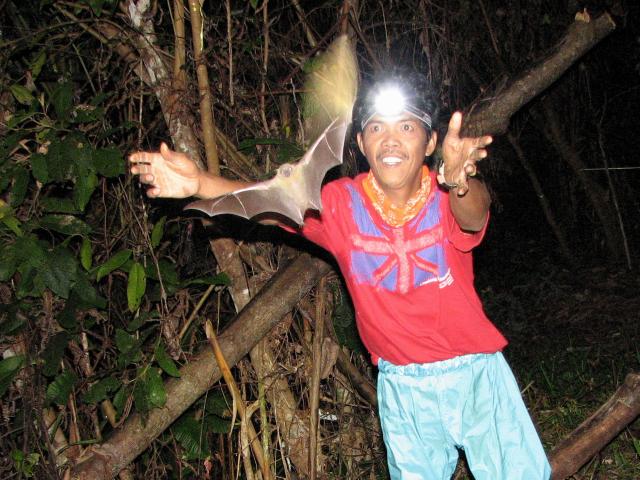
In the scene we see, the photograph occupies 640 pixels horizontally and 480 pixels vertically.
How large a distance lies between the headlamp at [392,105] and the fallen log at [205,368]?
40.6 inches

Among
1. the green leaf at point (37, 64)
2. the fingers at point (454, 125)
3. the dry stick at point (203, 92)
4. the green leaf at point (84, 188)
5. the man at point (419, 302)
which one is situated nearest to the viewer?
the fingers at point (454, 125)

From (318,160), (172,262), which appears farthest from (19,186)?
(318,160)

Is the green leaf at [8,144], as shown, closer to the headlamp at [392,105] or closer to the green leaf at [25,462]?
the green leaf at [25,462]

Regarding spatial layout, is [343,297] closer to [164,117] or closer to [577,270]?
[164,117]

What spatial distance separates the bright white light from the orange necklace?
11.1 inches

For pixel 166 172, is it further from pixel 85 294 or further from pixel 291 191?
pixel 85 294

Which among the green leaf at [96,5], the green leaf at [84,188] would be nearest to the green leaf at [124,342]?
the green leaf at [84,188]

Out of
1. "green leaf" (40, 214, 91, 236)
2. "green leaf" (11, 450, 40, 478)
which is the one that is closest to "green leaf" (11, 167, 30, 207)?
"green leaf" (40, 214, 91, 236)

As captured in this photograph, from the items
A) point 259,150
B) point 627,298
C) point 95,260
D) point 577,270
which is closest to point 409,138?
point 259,150

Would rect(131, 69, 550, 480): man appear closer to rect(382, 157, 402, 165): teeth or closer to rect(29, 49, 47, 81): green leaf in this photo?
rect(382, 157, 402, 165): teeth

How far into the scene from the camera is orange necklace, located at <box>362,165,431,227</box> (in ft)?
7.91

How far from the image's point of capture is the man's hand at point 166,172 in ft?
7.27

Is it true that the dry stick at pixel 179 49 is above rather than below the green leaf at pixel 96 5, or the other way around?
below

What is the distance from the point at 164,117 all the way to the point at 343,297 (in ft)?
4.17
